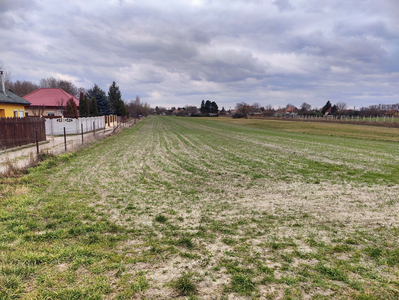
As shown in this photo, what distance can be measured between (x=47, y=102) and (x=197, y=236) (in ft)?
145

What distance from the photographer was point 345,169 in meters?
11.0

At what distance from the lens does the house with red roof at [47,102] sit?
1490 inches

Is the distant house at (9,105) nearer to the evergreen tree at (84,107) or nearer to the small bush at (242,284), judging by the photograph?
the evergreen tree at (84,107)

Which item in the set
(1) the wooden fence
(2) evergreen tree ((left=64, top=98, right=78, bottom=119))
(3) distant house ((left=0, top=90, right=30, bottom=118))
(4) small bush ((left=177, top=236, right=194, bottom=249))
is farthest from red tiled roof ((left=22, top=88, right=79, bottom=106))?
(4) small bush ((left=177, top=236, right=194, bottom=249))

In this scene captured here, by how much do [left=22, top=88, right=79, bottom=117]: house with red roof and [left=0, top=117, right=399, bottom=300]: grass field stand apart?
→ 3475cm

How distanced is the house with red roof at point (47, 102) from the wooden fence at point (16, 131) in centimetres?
2297

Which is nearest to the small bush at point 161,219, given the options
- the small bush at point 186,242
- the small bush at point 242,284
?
the small bush at point 186,242

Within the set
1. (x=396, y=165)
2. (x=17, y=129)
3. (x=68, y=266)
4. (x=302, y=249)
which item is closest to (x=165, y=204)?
(x=68, y=266)

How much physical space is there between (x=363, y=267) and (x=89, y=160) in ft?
40.3

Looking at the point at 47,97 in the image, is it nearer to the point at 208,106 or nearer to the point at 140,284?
the point at 140,284

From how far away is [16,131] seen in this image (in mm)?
16188

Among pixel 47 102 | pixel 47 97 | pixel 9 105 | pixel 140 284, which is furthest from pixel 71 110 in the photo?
pixel 140 284

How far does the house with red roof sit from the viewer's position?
37.8 m

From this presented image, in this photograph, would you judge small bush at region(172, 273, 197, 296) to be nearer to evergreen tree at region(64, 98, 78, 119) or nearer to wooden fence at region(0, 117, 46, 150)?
wooden fence at region(0, 117, 46, 150)
